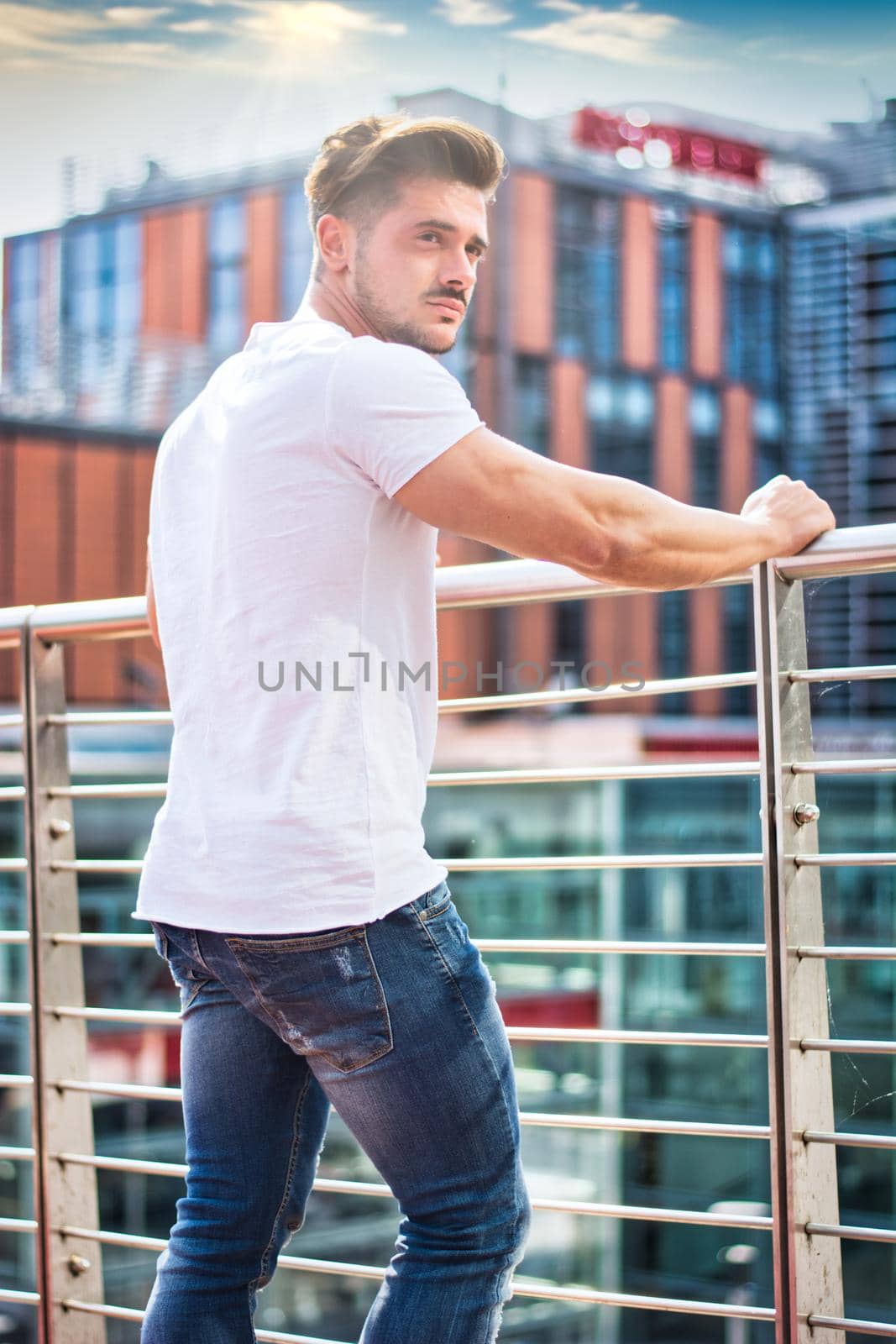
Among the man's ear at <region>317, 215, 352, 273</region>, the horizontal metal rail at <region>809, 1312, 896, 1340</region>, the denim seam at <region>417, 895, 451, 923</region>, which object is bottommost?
the horizontal metal rail at <region>809, 1312, 896, 1340</region>

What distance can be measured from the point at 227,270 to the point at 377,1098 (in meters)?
35.8

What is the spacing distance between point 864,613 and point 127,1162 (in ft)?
106

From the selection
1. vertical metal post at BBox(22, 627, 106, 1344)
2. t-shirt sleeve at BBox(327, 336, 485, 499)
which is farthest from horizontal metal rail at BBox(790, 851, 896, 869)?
vertical metal post at BBox(22, 627, 106, 1344)

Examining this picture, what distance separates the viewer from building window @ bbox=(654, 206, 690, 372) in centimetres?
3903

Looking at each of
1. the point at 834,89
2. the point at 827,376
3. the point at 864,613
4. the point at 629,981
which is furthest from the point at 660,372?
the point at 834,89

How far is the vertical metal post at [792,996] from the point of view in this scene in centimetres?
166

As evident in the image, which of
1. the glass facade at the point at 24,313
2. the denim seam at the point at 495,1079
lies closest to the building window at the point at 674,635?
the glass facade at the point at 24,313

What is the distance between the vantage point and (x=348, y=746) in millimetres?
1239

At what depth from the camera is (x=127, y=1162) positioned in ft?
6.76

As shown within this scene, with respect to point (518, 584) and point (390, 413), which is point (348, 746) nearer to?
point (390, 413)

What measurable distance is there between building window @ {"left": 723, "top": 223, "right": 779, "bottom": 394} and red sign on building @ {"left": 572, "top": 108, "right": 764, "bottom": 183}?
2.93 metres

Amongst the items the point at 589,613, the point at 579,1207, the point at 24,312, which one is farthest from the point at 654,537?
the point at 589,613

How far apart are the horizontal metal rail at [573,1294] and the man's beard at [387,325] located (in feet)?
3.02

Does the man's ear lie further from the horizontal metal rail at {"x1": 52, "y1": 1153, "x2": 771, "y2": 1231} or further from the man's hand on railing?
the horizontal metal rail at {"x1": 52, "y1": 1153, "x2": 771, "y2": 1231}
